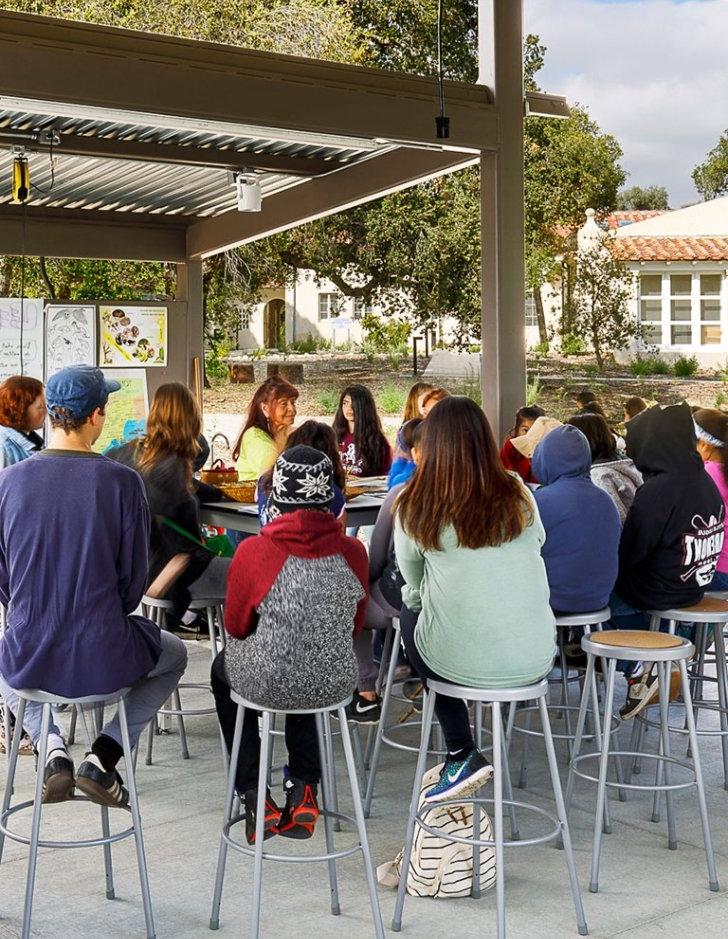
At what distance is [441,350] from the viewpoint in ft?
66.7

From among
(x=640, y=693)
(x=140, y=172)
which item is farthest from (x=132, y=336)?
(x=640, y=693)

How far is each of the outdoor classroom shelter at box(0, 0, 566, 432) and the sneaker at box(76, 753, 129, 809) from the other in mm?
3047

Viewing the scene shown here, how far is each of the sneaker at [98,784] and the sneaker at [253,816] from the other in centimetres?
34

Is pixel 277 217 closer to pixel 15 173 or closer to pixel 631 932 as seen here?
pixel 15 173

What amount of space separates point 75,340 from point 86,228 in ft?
3.07

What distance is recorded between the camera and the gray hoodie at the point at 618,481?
16.3 feet

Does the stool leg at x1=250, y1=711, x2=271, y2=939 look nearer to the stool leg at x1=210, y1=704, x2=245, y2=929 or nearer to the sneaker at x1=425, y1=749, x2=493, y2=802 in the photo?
the stool leg at x1=210, y1=704, x2=245, y2=929

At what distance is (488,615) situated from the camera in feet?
10.7

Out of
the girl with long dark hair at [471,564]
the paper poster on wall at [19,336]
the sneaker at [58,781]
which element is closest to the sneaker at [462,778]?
the girl with long dark hair at [471,564]

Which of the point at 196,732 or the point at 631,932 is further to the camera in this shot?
the point at 196,732

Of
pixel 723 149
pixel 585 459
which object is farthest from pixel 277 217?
pixel 723 149

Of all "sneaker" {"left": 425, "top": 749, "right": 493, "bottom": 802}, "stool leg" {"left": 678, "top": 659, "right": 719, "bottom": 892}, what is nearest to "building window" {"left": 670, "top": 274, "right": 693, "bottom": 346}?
"stool leg" {"left": 678, "top": 659, "right": 719, "bottom": 892}

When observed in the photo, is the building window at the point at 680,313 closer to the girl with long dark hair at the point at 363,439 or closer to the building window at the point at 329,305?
the building window at the point at 329,305

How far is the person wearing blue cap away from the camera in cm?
315
